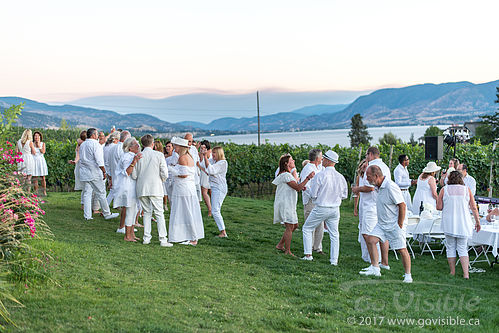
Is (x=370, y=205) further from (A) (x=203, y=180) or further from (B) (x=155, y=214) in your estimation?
(A) (x=203, y=180)

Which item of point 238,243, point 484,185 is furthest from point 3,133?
point 484,185

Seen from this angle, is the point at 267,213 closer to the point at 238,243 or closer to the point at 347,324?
the point at 238,243

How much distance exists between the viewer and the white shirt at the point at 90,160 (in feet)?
34.1

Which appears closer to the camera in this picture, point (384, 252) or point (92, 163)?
point (384, 252)

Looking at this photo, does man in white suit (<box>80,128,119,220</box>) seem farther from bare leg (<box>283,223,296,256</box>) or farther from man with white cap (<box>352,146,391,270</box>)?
man with white cap (<box>352,146,391,270</box>)

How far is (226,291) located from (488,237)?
5.12m

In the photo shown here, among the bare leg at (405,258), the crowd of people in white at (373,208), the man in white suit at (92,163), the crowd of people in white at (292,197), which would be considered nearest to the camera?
the bare leg at (405,258)

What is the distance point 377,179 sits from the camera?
723cm

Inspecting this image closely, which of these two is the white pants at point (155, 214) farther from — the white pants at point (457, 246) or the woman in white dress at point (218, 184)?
the white pants at point (457, 246)

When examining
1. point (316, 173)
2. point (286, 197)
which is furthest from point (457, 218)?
point (286, 197)

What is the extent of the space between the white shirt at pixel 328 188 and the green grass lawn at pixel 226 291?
106cm

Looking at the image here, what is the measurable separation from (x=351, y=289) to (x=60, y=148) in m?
15.2

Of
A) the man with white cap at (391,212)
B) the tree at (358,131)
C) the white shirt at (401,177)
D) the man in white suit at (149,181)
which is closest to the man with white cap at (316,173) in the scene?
the man with white cap at (391,212)

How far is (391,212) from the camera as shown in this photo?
731 cm
